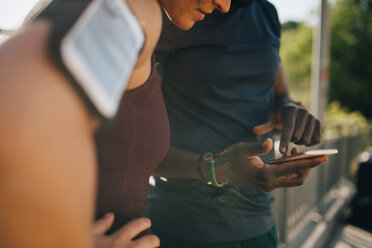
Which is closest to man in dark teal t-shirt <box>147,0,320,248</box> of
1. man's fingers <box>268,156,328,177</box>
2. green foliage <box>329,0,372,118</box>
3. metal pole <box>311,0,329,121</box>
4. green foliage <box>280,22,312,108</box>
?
man's fingers <box>268,156,328,177</box>

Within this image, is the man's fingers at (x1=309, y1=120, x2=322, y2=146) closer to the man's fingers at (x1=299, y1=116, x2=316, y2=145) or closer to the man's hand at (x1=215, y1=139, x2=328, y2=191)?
the man's fingers at (x1=299, y1=116, x2=316, y2=145)

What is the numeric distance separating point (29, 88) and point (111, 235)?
0.45m

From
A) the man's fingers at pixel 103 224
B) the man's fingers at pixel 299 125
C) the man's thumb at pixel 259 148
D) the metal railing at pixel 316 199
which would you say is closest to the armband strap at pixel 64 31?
the man's fingers at pixel 103 224

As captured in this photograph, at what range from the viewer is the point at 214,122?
5.39 feet

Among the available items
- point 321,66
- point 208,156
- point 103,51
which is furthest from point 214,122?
point 321,66

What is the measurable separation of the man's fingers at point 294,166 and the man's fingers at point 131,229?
0.66 metres

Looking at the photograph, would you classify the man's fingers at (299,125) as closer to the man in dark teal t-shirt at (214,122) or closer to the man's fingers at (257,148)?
the man in dark teal t-shirt at (214,122)

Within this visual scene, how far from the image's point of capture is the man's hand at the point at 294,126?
1623 millimetres

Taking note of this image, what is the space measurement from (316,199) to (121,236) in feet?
18.2

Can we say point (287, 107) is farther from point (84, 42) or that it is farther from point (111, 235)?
point (84, 42)

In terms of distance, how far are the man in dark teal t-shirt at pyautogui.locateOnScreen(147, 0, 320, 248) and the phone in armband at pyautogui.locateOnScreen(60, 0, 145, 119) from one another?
965 millimetres

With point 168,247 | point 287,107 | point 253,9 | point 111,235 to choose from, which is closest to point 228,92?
point 287,107

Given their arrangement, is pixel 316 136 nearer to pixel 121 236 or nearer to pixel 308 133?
pixel 308 133

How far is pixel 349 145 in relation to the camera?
817 centimetres
